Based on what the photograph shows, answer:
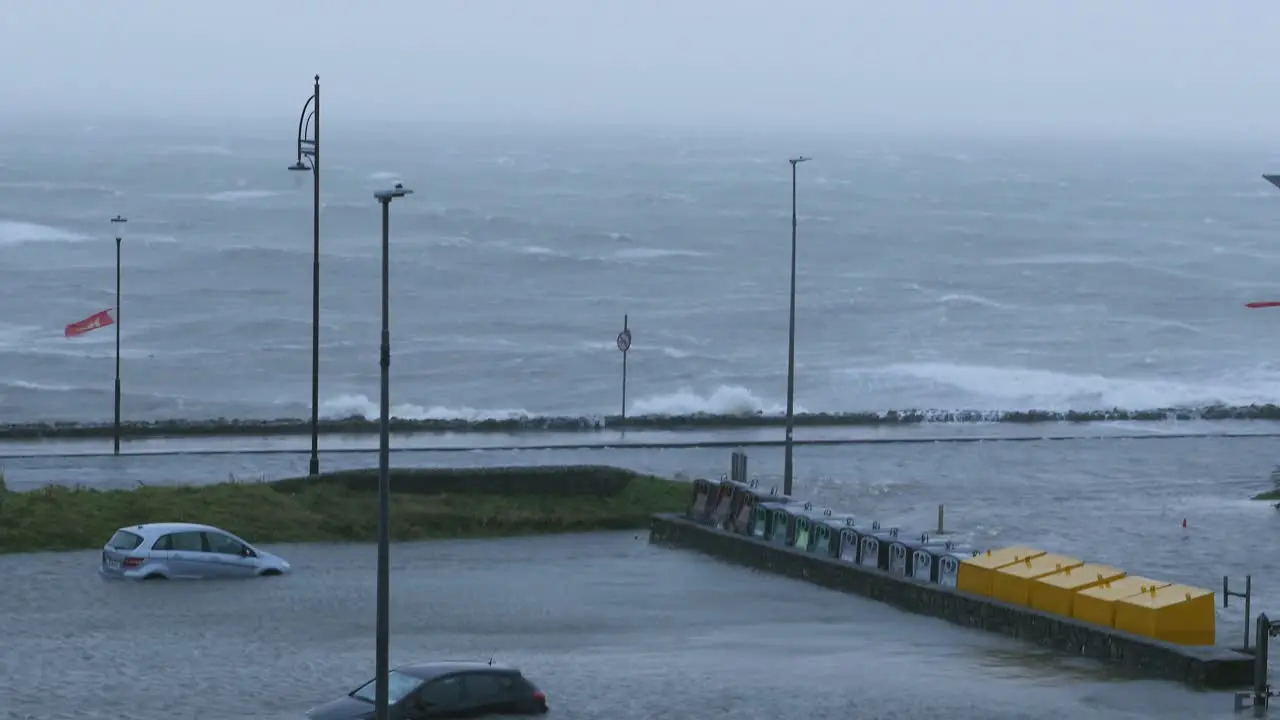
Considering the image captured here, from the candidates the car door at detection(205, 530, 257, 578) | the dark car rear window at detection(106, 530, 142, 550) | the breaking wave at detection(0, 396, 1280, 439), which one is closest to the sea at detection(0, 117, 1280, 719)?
the car door at detection(205, 530, 257, 578)

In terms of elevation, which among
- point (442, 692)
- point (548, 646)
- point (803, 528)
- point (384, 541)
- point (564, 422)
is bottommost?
point (548, 646)

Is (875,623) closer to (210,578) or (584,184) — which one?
(210,578)

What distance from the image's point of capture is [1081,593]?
74.6ft

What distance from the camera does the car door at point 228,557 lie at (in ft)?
85.4

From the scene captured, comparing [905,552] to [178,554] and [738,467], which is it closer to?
[738,467]

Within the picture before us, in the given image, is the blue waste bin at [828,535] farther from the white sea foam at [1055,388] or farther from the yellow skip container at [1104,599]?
the white sea foam at [1055,388]

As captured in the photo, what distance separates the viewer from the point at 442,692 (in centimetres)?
1752

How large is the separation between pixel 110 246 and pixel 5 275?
43.2 feet

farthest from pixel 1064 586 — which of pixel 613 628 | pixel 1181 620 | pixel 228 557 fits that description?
pixel 228 557

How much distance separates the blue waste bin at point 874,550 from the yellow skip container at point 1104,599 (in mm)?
3991

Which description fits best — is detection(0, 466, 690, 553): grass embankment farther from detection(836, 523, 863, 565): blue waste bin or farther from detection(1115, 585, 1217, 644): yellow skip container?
detection(1115, 585, 1217, 644): yellow skip container

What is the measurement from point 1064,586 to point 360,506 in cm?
1194

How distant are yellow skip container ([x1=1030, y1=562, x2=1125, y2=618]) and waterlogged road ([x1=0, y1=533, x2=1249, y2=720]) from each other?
734 mm

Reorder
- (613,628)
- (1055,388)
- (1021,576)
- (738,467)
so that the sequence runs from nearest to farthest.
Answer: (613,628) → (1021,576) → (738,467) → (1055,388)
